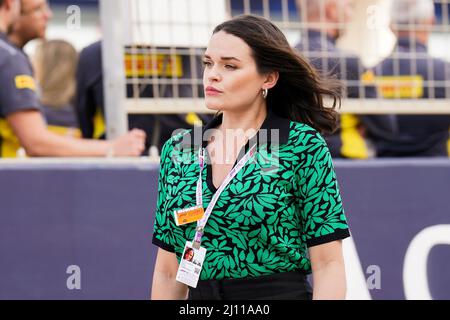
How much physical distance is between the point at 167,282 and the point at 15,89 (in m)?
2.39

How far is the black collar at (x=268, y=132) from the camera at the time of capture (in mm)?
3459

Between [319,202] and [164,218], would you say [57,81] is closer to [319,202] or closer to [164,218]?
[164,218]

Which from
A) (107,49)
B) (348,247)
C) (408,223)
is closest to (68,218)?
(107,49)

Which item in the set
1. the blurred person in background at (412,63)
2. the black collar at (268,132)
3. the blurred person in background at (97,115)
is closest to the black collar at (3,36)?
the blurred person in background at (97,115)

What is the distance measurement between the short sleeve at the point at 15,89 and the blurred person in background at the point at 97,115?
2.42 ft

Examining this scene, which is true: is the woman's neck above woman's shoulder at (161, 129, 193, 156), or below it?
above

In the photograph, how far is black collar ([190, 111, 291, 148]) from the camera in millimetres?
3459

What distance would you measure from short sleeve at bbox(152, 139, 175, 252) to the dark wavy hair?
395 millimetres

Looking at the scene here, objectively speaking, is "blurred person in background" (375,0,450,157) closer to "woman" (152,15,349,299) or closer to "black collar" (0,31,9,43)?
"black collar" (0,31,9,43)

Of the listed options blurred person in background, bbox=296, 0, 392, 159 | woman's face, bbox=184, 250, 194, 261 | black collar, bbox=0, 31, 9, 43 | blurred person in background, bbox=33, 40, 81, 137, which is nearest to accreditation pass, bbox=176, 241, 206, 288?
woman's face, bbox=184, 250, 194, 261

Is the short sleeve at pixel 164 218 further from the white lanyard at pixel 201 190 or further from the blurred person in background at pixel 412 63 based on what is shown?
the blurred person in background at pixel 412 63

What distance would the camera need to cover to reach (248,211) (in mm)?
3324

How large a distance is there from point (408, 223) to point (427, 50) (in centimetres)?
120
